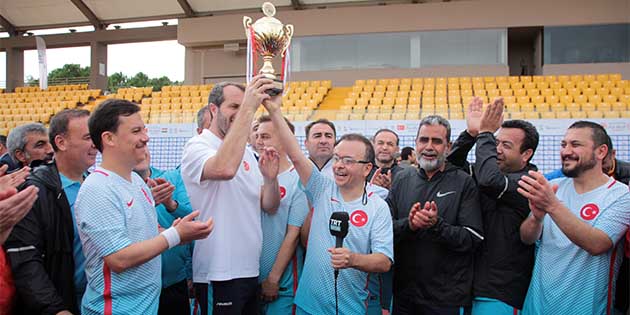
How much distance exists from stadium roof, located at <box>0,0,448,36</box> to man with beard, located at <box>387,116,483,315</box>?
15.0 meters

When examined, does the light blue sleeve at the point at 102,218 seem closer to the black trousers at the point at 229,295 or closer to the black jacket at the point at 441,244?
the black trousers at the point at 229,295

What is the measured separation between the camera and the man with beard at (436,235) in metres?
3.01

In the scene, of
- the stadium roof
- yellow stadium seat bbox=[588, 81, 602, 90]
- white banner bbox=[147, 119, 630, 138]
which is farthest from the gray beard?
the stadium roof

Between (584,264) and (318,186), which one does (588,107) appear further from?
(318,186)

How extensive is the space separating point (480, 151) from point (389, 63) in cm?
1436

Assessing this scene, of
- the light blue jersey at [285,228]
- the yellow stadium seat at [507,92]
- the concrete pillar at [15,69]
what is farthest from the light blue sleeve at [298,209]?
the concrete pillar at [15,69]

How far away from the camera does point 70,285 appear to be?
2.49 metres

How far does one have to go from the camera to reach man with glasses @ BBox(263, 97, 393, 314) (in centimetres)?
287

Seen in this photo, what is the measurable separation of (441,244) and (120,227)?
1908 millimetres

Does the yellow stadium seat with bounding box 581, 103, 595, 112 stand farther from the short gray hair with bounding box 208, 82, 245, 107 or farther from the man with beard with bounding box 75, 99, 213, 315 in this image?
the man with beard with bounding box 75, 99, 213, 315

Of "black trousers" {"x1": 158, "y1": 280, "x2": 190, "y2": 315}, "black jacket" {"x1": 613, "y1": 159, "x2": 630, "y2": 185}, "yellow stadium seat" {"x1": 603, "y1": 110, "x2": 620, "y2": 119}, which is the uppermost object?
"yellow stadium seat" {"x1": 603, "y1": 110, "x2": 620, "y2": 119}

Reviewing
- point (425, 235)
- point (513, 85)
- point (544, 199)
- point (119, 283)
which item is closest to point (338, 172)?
point (425, 235)

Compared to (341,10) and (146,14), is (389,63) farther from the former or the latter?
(146,14)

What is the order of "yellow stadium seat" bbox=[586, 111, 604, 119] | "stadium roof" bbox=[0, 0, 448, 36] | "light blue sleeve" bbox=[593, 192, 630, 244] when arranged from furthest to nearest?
"stadium roof" bbox=[0, 0, 448, 36] → "yellow stadium seat" bbox=[586, 111, 604, 119] → "light blue sleeve" bbox=[593, 192, 630, 244]
